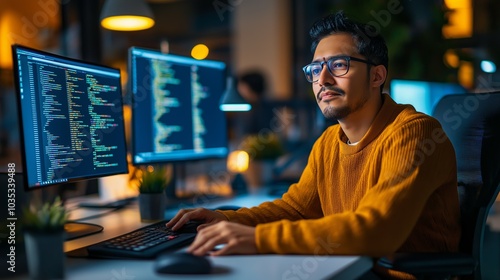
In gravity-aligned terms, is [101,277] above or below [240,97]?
below

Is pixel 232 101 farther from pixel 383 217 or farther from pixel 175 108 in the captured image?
pixel 383 217

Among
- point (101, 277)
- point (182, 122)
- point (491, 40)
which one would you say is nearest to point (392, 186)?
point (101, 277)

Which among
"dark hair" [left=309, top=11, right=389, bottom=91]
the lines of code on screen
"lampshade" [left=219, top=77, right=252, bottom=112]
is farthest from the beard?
"lampshade" [left=219, top=77, right=252, bottom=112]

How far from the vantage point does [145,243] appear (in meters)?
1.23

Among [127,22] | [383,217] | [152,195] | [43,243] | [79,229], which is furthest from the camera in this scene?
[127,22]

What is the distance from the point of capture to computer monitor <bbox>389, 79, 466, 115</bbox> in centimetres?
233

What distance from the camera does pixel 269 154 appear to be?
2.59 metres

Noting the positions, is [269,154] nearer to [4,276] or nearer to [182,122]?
[182,122]

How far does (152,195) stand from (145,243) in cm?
46

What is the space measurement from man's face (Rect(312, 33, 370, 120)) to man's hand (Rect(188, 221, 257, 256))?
43cm

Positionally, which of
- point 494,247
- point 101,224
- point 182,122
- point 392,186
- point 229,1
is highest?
point 229,1

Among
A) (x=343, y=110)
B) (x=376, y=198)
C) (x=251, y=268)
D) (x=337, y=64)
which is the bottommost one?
(x=251, y=268)

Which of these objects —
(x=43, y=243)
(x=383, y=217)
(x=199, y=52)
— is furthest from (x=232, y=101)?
(x=43, y=243)

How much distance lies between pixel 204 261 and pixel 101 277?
204 mm
